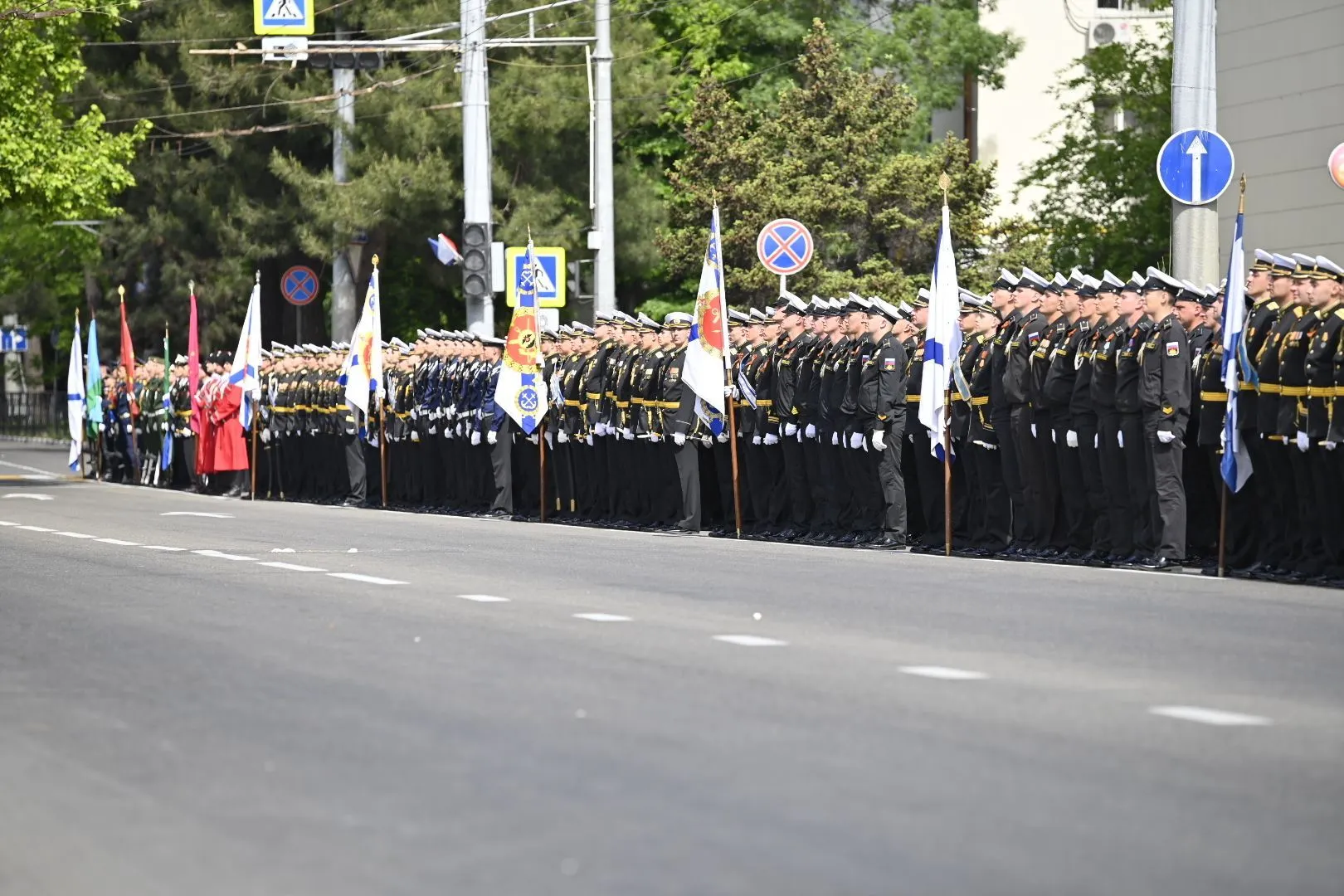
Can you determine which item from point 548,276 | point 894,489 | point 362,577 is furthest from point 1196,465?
point 548,276

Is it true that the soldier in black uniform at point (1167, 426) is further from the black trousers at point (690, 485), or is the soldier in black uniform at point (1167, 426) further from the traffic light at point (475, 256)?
the traffic light at point (475, 256)

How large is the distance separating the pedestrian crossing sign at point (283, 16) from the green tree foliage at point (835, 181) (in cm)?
1267

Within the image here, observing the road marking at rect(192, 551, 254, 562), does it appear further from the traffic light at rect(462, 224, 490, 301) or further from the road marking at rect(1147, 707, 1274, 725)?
the traffic light at rect(462, 224, 490, 301)

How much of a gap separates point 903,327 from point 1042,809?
1255 centimetres

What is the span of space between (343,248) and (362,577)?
86.5 ft

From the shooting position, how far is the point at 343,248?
136ft

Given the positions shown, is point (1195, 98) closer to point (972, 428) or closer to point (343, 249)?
point (972, 428)

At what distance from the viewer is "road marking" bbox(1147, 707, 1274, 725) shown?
8562mm

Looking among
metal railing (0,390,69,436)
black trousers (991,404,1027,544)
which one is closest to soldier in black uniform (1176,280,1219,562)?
black trousers (991,404,1027,544)

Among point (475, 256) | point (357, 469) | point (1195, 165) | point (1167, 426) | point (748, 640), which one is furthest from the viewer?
point (475, 256)

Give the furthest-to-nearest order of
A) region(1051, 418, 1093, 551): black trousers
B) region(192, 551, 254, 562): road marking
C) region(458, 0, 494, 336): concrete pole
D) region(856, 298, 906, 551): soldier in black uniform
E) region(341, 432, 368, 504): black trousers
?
region(458, 0, 494, 336): concrete pole
region(341, 432, 368, 504): black trousers
region(856, 298, 906, 551): soldier in black uniform
region(192, 551, 254, 562): road marking
region(1051, 418, 1093, 551): black trousers

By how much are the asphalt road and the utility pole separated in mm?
25583

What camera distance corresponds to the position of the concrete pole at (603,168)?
29.9 metres

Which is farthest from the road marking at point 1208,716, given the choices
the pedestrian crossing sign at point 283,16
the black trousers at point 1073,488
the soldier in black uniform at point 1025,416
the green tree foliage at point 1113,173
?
the green tree foliage at point 1113,173
